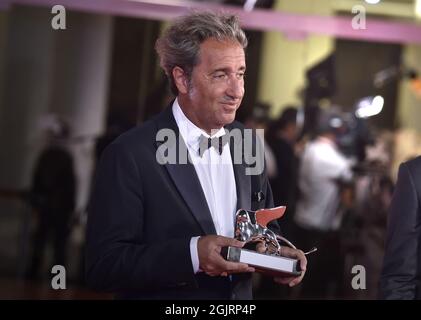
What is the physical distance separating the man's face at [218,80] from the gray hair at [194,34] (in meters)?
0.01

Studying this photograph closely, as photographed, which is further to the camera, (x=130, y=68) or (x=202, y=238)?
(x=130, y=68)

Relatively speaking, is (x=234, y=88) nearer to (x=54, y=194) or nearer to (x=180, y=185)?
(x=180, y=185)

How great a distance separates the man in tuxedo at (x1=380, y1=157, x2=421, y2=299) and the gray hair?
0.59 metres

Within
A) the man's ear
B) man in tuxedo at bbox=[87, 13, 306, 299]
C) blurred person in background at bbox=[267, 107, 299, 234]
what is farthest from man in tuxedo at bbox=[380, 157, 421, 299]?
blurred person in background at bbox=[267, 107, 299, 234]

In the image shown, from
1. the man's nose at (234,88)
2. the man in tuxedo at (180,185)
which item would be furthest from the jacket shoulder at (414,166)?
the man's nose at (234,88)

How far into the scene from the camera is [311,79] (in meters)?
6.14

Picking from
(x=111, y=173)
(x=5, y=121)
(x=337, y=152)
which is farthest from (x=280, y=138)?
(x=111, y=173)

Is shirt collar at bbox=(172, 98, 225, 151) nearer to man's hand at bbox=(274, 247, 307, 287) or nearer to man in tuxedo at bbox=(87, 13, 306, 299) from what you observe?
man in tuxedo at bbox=(87, 13, 306, 299)

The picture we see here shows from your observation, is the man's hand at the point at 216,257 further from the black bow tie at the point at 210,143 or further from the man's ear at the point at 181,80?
the man's ear at the point at 181,80

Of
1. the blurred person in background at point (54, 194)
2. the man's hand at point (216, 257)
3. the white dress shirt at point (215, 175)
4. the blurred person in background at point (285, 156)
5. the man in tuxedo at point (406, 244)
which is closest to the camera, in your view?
the man's hand at point (216, 257)

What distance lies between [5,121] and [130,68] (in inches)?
43.7

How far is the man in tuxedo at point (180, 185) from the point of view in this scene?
71.8 inches
